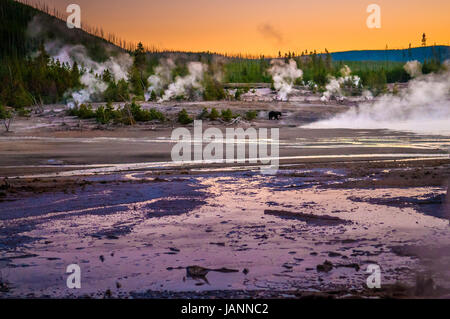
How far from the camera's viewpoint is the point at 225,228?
8891mm

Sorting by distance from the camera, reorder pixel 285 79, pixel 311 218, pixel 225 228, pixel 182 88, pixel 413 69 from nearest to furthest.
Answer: pixel 225 228 → pixel 311 218 → pixel 182 88 → pixel 285 79 → pixel 413 69

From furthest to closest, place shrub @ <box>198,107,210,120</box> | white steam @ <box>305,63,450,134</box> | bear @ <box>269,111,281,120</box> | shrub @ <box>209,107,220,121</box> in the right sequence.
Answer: bear @ <box>269,111,281,120</box>, white steam @ <box>305,63,450,134</box>, shrub @ <box>198,107,210,120</box>, shrub @ <box>209,107,220,121</box>

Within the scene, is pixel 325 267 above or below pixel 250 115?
below

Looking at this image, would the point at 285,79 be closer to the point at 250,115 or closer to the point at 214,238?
the point at 250,115

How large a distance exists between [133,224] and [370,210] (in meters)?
4.30

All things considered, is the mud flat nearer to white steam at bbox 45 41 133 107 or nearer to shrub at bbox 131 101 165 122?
shrub at bbox 131 101 165 122

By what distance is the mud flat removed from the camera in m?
6.20

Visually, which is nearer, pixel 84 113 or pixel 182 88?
pixel 84 113

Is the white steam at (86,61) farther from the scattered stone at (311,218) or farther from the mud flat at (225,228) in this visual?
the scattered stone at (311,218)

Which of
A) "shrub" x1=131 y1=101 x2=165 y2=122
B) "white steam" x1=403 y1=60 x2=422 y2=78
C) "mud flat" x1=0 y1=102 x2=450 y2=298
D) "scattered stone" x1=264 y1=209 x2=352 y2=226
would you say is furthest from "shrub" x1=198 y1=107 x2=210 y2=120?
"white steam" x1=403 y1=60 x2=422 y2=78

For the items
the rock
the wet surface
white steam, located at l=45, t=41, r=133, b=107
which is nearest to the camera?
the wet surface

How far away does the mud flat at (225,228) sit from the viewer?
6.20 m

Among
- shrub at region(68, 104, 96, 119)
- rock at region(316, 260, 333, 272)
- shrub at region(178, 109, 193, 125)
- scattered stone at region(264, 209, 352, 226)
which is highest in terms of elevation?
shrub at region(68, 104, 96, 119)

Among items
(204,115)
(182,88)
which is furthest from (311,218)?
(182,88)
